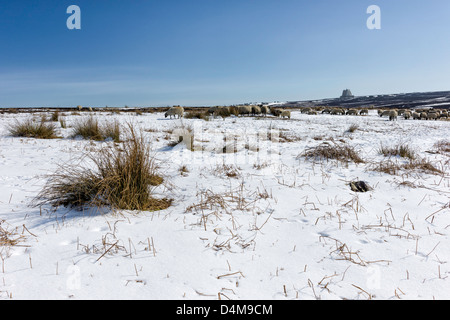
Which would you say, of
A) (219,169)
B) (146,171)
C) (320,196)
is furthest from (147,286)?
(219,169)

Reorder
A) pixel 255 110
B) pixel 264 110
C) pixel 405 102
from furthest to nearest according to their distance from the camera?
pixel 405 102, pixel 264 110, pixel 255 110

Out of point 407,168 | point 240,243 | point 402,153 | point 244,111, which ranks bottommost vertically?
point 240,243

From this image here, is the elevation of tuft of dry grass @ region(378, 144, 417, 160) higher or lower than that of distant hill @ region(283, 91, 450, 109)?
Answer: lower

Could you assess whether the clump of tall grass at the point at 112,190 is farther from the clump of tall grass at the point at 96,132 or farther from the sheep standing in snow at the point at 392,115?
the sheep standing in snow at the point at 392,115

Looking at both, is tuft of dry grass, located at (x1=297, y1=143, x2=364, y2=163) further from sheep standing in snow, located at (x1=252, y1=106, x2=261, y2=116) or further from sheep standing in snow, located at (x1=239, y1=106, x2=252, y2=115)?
sheep standing in snow, located at (x1=252, y1=106, x2=261, y2=116)

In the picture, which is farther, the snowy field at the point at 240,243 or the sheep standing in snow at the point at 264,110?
the sheep standing in snow at the point at 264,110

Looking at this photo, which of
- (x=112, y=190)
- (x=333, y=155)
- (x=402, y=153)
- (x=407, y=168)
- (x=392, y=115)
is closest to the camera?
(x=112, y=190)

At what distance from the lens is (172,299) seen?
4.43 ft

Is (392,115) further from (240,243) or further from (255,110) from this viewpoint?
(240,243)

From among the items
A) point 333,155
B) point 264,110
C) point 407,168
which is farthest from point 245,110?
point 407,168

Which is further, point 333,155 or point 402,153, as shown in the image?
point 402,153

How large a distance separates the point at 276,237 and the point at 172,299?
3.59 feet

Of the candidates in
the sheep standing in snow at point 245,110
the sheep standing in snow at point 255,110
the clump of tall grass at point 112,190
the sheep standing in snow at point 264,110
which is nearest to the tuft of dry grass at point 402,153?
the clump of tall grass at point 112,190

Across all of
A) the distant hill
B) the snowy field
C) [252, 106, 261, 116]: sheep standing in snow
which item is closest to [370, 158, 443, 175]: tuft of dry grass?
the snowy field
